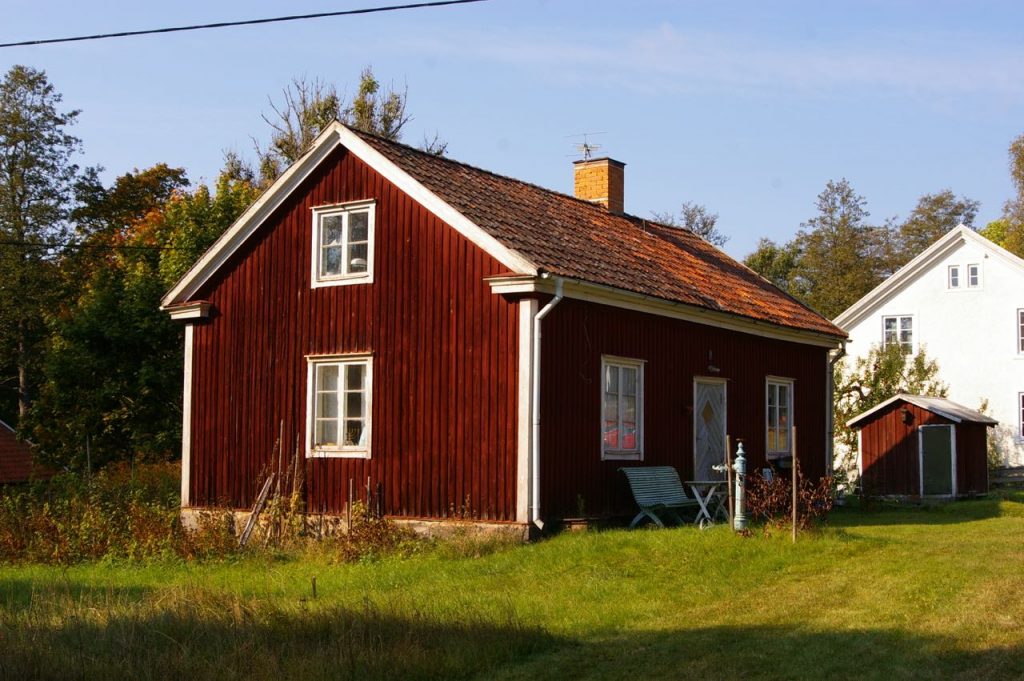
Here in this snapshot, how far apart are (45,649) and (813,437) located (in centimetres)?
1799

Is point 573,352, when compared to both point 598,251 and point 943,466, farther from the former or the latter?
point 943,466

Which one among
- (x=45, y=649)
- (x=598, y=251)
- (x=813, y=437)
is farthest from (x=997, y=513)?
(x=45, y=649)

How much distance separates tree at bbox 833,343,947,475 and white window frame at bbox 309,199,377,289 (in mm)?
18437

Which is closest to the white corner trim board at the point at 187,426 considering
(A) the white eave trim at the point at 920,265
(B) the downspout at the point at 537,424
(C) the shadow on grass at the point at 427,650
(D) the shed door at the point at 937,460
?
(B) the downspout at the point at 537,424

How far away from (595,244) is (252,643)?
11605mm

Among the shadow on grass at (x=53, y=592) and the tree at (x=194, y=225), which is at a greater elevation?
the tree at (x=194, y=225)

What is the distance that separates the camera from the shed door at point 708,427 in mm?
20141

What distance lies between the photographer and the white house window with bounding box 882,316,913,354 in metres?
39.9

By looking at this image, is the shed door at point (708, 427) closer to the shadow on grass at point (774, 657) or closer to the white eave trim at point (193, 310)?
the white eave trim at point (193, 310)

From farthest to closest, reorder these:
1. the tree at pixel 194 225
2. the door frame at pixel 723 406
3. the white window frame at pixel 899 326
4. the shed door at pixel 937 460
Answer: the white window frame at pixel 899 326, the tree at pixel 194 225, the shed door at pixel 937 460, the door frame at pixel 723 406

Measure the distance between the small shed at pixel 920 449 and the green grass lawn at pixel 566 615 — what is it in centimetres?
1230

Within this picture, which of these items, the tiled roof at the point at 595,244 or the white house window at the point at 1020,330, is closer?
the tiled roof at the point at 595,244

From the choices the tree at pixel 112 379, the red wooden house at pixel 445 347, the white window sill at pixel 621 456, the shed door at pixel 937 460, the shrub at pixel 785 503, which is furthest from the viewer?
the tree at pixel 112 379

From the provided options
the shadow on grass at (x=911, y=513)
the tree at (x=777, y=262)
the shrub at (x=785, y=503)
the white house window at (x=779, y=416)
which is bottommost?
the shadow on grass at (x=911, y=513)
